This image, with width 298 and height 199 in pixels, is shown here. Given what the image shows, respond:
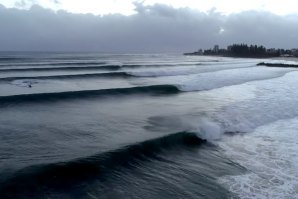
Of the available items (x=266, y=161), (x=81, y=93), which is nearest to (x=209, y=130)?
(x=266, y=161)

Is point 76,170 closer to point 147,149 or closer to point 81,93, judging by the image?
point 147,149

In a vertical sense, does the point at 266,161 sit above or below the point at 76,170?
below

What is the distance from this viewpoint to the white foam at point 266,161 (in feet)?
21.7

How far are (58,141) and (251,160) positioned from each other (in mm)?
5230

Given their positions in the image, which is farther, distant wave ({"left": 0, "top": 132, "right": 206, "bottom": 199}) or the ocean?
the ocean

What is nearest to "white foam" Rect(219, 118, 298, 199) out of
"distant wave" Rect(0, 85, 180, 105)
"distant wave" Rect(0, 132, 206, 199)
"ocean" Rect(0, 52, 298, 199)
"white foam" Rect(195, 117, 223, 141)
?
"ocean" Rect(0, 52, 298, 199)

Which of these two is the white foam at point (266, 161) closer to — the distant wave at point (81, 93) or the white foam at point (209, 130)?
the white foam at point (209, 130)

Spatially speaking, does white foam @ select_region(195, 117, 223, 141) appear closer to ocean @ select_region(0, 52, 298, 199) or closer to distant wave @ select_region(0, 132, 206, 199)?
ocean @ select_region(0, 52, 298, 199)

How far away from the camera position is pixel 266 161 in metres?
8.26

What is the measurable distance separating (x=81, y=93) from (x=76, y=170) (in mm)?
12209

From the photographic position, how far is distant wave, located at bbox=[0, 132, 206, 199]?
20.7 feet

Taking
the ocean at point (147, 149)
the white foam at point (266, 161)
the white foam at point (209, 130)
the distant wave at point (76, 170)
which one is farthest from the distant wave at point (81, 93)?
the white foam at point (266, 161)

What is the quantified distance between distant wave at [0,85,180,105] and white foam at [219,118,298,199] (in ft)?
34.3

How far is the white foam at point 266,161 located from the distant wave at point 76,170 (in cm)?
151
